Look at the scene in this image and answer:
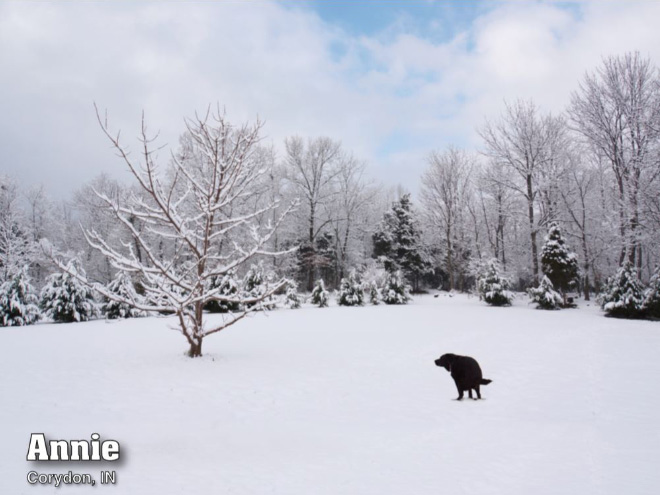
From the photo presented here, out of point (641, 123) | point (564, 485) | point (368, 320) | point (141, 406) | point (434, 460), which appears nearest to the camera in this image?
point (564, 485)

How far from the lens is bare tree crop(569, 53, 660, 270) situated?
1834 cm

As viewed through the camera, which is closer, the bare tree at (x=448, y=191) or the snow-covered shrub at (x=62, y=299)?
the snow-covered shrub at (x=62, y=299)

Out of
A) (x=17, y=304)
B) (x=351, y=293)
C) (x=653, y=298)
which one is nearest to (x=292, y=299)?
(x=351, y=293)

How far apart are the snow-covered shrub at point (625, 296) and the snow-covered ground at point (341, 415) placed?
630 centimetres

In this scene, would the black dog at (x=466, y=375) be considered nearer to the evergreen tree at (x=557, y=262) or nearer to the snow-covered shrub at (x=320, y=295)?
the evergreen tree at (x=557, y=262)

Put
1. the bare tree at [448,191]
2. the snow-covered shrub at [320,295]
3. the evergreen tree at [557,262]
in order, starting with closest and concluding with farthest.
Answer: the evergreen tree at [557,262], the snow-covered shrub at [320,295], the bare tree at [448,191]

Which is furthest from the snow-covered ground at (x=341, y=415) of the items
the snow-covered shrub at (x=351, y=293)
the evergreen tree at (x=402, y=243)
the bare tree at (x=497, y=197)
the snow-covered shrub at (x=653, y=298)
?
the evergreen tree at (x=402, y=243)

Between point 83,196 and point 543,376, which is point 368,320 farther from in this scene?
point 83,196

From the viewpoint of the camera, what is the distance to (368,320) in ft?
53.3

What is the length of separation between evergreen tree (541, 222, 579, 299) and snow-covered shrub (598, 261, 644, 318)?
3450mm

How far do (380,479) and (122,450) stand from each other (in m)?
2.76

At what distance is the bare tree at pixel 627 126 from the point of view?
18344 mm

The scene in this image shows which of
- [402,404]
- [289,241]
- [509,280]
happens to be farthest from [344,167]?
[402,404]

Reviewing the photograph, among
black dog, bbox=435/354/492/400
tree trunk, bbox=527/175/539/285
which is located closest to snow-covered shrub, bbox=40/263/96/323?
black dog, bbox=435/354/492/400
